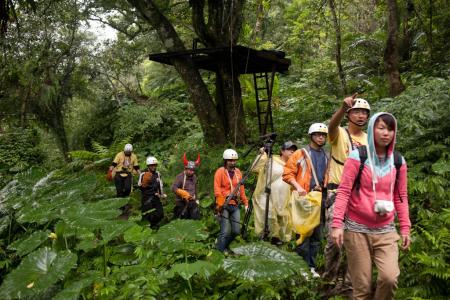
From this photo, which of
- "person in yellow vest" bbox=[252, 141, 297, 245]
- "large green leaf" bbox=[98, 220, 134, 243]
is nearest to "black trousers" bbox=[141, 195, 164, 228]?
"person in yellow vest" bbox=[252, 141, 297, 245]

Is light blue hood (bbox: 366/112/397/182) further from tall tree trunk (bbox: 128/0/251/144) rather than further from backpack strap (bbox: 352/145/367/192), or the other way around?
tall tree trunk (bbox: 128/0/251/144)

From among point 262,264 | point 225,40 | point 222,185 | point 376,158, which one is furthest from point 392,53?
point 262,264

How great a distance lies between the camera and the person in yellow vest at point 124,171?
9727 millimetres

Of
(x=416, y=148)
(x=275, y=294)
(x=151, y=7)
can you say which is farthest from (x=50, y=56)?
(x=275, y=294)

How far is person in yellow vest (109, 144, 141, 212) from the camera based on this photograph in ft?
31.9

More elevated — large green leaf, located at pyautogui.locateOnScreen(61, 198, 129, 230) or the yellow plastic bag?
large green leaf, located at pyautogui.locateOnScreen(61, 198, 129, 230)

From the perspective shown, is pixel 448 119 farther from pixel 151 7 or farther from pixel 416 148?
pixel 151 7

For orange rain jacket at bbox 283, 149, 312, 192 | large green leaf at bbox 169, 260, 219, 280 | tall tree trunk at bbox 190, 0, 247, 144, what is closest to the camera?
large green leaf at bbox 169, 260, 219, 280

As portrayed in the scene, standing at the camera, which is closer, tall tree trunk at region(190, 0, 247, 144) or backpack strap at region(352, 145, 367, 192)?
backpack strap at region(352, 145, 367, 192)

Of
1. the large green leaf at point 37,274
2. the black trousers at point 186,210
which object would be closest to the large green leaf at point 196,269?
the large green leaf at point 37,274

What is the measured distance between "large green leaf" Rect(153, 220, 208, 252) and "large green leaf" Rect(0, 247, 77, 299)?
748mm

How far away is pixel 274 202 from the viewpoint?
5.45m

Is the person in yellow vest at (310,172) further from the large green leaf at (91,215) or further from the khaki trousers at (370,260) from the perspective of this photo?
the large green leaf at (91,215)

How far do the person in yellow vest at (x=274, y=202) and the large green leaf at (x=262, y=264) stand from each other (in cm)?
214
